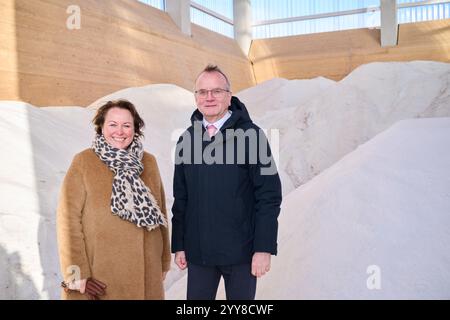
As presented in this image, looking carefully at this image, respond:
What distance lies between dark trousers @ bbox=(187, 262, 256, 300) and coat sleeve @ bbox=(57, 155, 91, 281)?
1.49ft

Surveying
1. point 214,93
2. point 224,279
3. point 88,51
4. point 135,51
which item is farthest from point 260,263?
point 135,51

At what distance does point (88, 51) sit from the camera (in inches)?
349

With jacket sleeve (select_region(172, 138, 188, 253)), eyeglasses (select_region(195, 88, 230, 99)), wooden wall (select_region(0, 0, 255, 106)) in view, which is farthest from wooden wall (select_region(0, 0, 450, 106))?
eyeglasses (select_region(195, 88, 230, 99))

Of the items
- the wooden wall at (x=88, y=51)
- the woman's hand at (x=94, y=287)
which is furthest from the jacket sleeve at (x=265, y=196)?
the wooden wall at (x=88, y=51)

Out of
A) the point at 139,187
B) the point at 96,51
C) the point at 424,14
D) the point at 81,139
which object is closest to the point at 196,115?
the point at 139,187

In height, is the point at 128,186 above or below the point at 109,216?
above

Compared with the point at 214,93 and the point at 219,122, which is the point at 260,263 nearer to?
the point at 219,122

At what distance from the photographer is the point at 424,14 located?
15.3m

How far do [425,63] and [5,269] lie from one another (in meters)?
7.79

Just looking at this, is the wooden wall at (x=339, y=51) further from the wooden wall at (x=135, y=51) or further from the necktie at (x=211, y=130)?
the necktie at (x=211, y=130)

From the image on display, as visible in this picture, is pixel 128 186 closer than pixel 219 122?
Yes

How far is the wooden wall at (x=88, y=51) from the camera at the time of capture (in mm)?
7320

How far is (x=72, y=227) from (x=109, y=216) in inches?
5.6
